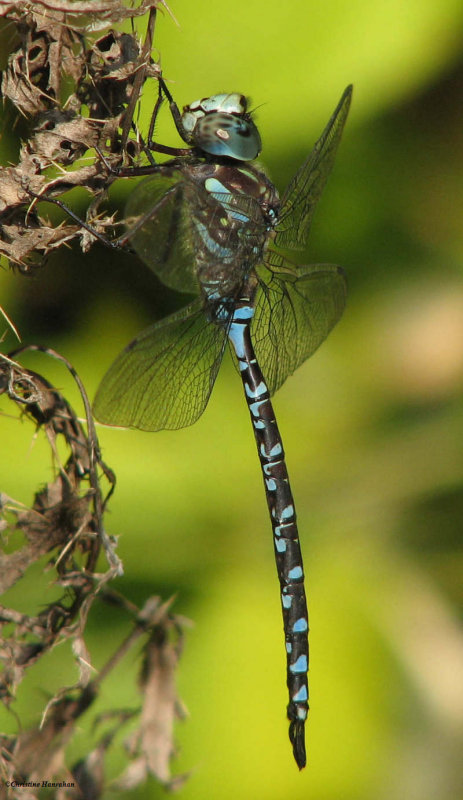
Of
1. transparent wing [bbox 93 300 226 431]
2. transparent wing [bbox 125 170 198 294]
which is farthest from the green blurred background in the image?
transparent wing [bbox 125 170 198 294]

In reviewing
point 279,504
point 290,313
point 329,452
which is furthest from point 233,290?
point 329,452

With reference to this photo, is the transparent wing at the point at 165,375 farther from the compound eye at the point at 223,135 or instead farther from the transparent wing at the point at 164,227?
the compound eye at the point at 223,135

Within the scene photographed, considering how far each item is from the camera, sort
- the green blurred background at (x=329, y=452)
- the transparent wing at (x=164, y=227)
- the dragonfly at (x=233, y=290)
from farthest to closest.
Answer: the green blurred background at (x=329, y=452), the dragonfly at (x=233, y=290), the transparent wing at (x=164, y=227)

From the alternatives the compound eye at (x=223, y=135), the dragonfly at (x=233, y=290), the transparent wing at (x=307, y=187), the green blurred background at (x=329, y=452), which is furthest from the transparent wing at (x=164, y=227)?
the green blurred background at (x=329, y=452)

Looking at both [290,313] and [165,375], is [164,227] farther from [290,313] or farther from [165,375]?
[290,313]

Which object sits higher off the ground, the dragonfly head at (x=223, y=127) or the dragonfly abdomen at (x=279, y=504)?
the dragonfly head at (x=223, y=127)

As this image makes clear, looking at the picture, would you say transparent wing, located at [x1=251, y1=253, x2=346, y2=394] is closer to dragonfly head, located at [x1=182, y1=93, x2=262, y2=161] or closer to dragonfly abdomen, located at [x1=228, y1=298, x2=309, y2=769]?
dragonfly abdomen, located at [x1=228, y1=298, x2=309, y2=769]

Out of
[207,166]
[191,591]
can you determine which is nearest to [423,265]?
[207,166]
